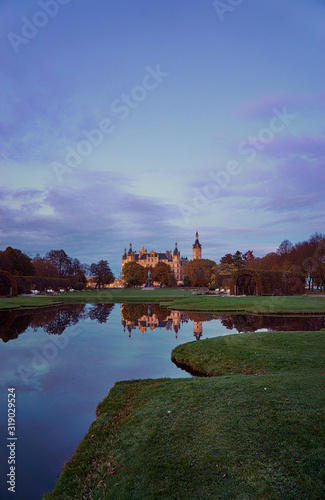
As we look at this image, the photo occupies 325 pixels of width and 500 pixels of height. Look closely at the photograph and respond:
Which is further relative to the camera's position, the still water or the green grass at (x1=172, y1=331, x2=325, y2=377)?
the green grass at (x1=172, y1=331, x2=325, y2=377)

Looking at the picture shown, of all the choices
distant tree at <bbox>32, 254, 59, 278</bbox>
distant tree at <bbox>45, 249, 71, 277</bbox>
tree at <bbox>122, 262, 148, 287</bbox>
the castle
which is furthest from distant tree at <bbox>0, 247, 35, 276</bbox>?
the castle

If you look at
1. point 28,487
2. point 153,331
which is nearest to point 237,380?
point 28,487

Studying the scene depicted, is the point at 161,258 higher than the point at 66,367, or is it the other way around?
the point at 161,258

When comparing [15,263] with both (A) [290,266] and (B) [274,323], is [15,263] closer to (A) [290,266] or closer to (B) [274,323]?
(A) [290,266]

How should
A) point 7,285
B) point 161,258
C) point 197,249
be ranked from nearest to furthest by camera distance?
point 7,285
point 161,258
point 197,249

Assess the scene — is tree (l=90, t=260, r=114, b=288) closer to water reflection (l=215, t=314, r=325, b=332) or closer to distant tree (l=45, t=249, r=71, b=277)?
distant tree (l=45, t=249, r=71, b=277)

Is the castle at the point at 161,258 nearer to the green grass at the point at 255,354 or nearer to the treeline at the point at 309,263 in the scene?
the treeline at the point at 309,263

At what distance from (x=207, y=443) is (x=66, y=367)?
7.55 meters

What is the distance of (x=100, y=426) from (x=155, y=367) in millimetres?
4537

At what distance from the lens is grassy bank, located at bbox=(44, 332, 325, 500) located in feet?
13.7

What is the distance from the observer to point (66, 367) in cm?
1134

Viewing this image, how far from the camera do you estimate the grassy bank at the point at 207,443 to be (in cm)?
418

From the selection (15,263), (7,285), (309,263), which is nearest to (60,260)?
(15,263)

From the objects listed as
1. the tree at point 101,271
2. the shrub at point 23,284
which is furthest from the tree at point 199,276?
the shrub at point 23,284
